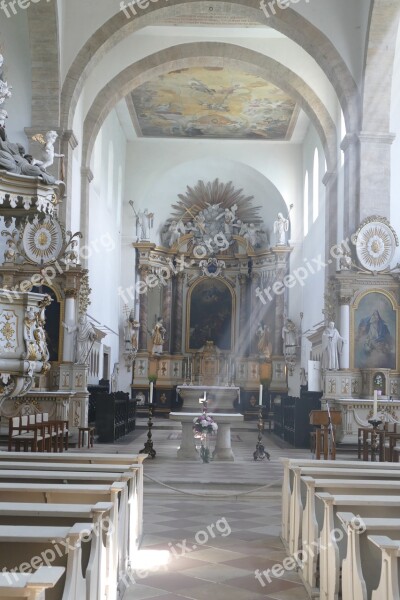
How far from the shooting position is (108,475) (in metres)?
5.58

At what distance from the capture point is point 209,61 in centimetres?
2008

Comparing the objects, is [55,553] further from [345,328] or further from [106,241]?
[106,241]

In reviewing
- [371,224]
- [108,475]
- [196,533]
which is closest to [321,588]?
[108,475]

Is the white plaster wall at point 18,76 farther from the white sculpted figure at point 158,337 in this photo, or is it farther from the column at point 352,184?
the white sculpted figure at point 158,337

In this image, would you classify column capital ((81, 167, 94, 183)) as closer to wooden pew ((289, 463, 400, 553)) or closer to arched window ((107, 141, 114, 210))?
arched window ((107, 141, 114, 210))

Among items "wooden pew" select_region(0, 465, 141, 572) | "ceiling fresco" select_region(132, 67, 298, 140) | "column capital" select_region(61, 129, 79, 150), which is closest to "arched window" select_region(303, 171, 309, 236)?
"ceiling fresco" select_region(132, 67, 298, 140)

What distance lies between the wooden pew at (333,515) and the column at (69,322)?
10767 millimetres

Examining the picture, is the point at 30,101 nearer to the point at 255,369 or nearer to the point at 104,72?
the point at 104,72

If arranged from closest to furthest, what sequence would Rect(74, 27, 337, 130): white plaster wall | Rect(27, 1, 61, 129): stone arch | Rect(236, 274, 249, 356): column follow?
1. Rect(27, 1, 61, 129): stone arch
2. Rect(74, 27, 337, 130): white plaster wall
3. Rect(236, 274, 249, 356): column

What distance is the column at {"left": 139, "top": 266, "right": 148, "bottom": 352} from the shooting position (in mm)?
26188

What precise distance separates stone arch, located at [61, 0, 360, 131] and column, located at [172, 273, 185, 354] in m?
11.9

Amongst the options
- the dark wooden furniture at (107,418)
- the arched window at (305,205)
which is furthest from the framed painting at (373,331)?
the arched window at (305,205)

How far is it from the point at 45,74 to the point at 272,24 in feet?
15.9

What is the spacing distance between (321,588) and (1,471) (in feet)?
7.60
